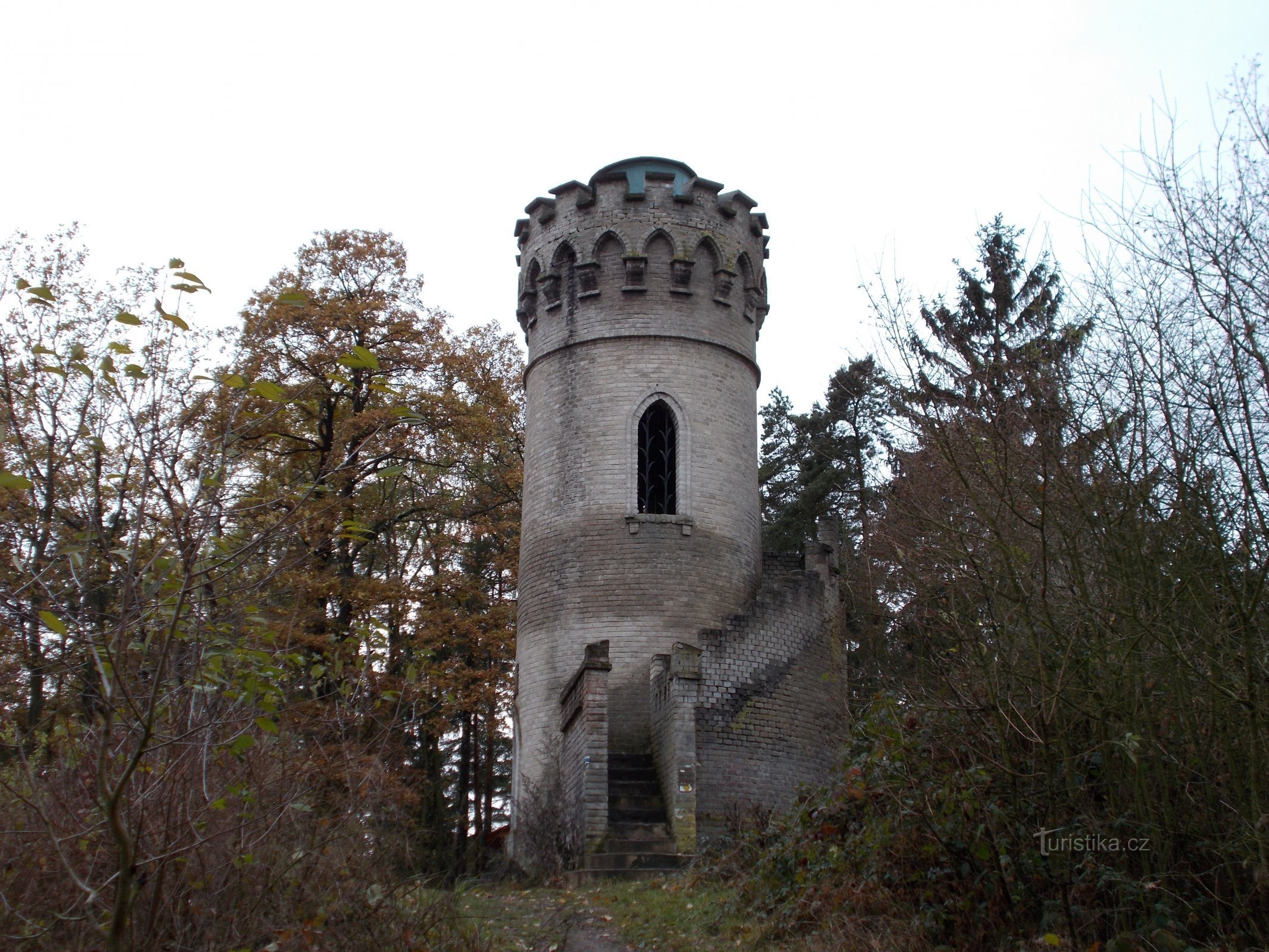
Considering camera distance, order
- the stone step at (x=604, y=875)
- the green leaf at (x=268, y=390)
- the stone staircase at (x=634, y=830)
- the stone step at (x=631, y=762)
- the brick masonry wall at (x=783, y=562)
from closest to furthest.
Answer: the green leaf at (x=268, y=390), the stone step at (x=604, y=875), the stone staircase at (x=634, y=830), the stone step at (x=631, y=762), the brick masonry wall at (x=783, y=562)

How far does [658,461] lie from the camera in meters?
17.2

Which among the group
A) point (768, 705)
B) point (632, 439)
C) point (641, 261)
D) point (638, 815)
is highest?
point (641, 261)

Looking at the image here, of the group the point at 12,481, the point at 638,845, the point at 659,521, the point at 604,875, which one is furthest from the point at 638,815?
the point at 12,481

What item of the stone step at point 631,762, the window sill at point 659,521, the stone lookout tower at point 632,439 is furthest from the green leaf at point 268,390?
the window sill at point 659,521

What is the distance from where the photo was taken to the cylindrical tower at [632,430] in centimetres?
1566

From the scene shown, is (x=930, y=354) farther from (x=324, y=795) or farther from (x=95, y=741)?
(x=324, y=795)

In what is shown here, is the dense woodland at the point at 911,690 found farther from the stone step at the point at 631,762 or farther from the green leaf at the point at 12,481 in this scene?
the stone step at the point at 631,762

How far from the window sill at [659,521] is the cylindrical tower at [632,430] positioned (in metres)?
0.02

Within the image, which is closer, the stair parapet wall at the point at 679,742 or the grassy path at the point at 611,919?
the grassy path at the point at 611,919

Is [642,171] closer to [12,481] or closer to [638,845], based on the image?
[638,845]

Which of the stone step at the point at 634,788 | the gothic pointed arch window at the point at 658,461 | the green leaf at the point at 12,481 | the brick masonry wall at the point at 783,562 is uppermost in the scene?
the gothic pointed arch window at the point at 658,461

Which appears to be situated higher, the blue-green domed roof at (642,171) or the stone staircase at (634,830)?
the blue-green domed roof at (642,171)

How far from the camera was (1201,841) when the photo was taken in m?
5.50

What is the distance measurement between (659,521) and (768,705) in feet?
9.91
